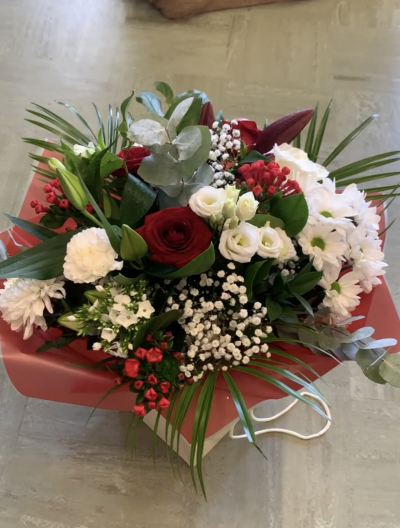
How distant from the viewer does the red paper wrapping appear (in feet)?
2.49

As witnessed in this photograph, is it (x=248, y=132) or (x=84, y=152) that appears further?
(x=248, y=132)

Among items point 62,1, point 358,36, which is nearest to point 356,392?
point 358,36

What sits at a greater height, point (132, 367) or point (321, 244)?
point (321, 244)

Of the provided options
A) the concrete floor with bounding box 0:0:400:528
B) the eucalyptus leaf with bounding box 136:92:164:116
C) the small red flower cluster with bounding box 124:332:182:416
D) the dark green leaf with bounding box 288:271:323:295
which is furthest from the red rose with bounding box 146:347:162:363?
the concrete floor with bounding box 0:0:400:528

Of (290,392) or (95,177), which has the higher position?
(95,177)

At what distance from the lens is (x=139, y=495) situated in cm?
117

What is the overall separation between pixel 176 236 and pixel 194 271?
0.05m

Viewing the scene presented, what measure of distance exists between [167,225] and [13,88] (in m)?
1.58

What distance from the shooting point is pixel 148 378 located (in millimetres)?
687

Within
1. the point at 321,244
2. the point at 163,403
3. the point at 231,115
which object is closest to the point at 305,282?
the point at 321,244

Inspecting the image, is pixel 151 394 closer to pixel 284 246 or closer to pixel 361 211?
pixel 284 246

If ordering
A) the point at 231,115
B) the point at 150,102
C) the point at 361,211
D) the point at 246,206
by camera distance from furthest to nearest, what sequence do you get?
the point at 231,115
the point at 150,102
the point at 361,211
the point at 246,206

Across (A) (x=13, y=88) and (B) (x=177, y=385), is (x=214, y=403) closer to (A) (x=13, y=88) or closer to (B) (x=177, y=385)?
(B) (x=177, y=385)

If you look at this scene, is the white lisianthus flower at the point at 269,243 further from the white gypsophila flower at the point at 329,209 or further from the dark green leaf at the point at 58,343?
the dark green leaf at the point at 58,343
